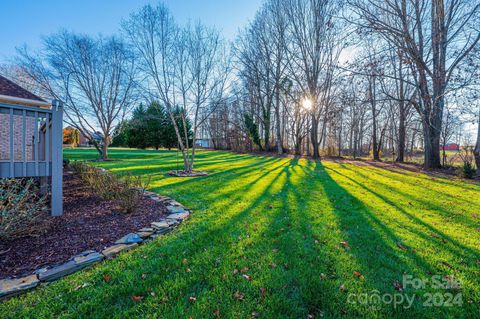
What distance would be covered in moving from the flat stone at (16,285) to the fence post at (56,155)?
1934mm

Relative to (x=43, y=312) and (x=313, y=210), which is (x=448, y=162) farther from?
(x=43, y=312)

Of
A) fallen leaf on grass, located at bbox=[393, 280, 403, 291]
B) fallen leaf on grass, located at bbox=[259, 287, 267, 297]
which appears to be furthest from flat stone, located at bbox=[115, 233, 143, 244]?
fallen leaf on grass, located at bbox=[393, 280, 403, 291]

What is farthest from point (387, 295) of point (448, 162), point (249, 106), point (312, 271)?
point (249, 106)

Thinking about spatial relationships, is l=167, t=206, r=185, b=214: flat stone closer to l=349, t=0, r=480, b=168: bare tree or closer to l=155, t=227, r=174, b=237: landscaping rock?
l=155, t=227, r=174, b=237: landscaping rock

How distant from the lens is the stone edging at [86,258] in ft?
6.35

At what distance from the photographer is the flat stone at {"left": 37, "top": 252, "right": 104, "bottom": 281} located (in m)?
2.10

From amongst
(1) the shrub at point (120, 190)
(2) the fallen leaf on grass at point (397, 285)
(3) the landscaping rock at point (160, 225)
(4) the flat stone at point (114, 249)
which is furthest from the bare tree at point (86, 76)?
(2) the fallen leaf on grass at point (397, 285)

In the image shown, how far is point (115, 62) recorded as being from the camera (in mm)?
15484

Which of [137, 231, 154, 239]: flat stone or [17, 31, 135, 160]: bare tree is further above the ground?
[17, 31, 135, 160]: bare tree

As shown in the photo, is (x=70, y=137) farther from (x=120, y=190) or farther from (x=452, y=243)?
(x=452, y=243)

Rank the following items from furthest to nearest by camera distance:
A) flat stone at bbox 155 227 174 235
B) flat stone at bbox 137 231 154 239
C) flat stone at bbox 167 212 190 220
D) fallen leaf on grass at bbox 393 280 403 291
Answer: flat stone at bbox 167 212 190 220 < flat stone at bbox 155 227 174 235 < flat stone at bbox 137 231 154 239 < fallen leaf on grass at bbox 393 280 403 291

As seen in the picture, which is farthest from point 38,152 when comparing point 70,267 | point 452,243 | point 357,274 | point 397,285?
point 452,243

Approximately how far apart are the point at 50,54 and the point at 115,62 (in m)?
3.58

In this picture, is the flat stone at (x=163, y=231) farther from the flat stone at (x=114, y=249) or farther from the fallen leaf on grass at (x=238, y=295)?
the fallen leaf on grass at (x=238, y=295)
